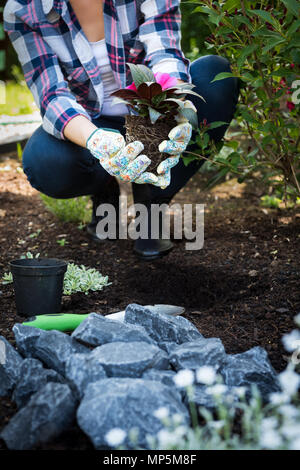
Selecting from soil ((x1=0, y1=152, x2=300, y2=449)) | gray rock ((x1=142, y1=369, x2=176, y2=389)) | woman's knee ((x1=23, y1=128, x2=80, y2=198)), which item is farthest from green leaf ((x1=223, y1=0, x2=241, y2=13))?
gray rock ((x1=142, y1=369, x2=176, y2=389))

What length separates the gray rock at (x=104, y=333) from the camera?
136 cm

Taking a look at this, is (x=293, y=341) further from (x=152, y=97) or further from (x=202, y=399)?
(x=152, y=97)

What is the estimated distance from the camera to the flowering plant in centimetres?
173

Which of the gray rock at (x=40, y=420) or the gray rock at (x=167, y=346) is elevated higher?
the gray rock at (x=40, y=420)

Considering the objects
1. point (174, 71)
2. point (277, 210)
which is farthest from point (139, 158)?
point (277, 210)

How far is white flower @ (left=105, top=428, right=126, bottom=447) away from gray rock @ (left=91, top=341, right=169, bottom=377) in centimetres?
21

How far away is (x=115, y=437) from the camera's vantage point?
98 cm

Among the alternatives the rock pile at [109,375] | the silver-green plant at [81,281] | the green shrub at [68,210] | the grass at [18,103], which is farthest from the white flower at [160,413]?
the grass at [18,103]

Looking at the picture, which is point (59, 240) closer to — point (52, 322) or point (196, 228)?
point (196, 228)

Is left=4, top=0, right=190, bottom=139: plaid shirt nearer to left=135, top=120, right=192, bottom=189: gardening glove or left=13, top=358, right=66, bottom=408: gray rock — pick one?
left=135, top=120, right=192, bottom=189: gardening glove

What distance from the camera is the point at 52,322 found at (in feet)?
5.04

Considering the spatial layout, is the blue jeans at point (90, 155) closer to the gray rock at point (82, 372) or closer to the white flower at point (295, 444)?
the gray rock at point (82, 372)

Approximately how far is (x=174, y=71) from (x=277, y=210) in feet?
3.63

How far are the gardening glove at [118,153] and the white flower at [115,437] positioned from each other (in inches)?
39.7
